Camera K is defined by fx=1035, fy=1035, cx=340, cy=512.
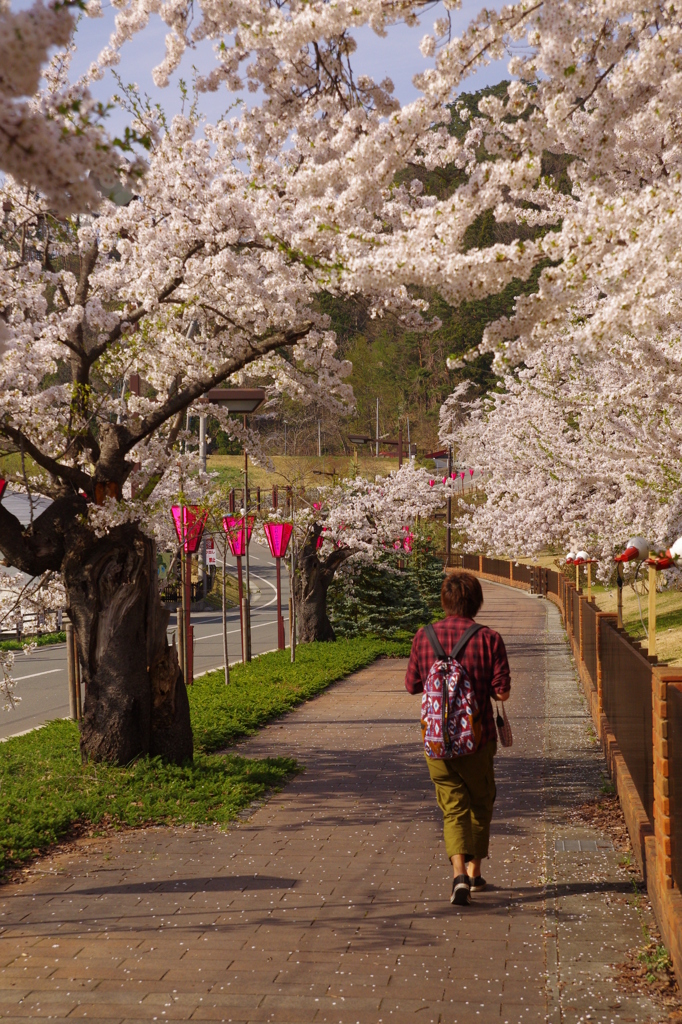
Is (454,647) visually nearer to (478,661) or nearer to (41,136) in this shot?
(478,661)

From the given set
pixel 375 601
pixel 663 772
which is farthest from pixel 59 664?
pixel 663 772

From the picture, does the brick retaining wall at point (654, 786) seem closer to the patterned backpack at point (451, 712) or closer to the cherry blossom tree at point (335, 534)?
the patterned backpack at point (451, 712)

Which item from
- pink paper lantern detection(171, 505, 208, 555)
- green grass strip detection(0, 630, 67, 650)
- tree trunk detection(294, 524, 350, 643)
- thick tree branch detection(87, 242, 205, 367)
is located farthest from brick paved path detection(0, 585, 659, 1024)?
green grass strip detection(0, 630, 67, 650)

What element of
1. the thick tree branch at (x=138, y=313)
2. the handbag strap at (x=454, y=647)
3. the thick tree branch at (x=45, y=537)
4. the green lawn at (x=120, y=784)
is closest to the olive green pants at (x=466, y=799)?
the handbag strap at (x=454, y=647)

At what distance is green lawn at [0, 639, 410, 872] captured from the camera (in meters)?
7.84

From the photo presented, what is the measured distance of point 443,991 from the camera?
4.68m

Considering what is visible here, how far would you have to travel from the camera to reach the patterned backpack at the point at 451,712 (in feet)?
19.3

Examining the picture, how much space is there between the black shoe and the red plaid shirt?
31.1 inches

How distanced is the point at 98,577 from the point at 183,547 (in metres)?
3.96

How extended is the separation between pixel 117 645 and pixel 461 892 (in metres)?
4.31

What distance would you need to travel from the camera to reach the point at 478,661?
598cm

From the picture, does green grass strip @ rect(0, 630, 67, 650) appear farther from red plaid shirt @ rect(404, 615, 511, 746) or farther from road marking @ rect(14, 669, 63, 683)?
red plaid shirt @ rect(404, 615, 511, 746)

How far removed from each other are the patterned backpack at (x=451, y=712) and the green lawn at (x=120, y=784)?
9.04 feet

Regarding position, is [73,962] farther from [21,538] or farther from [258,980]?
[21,538]
